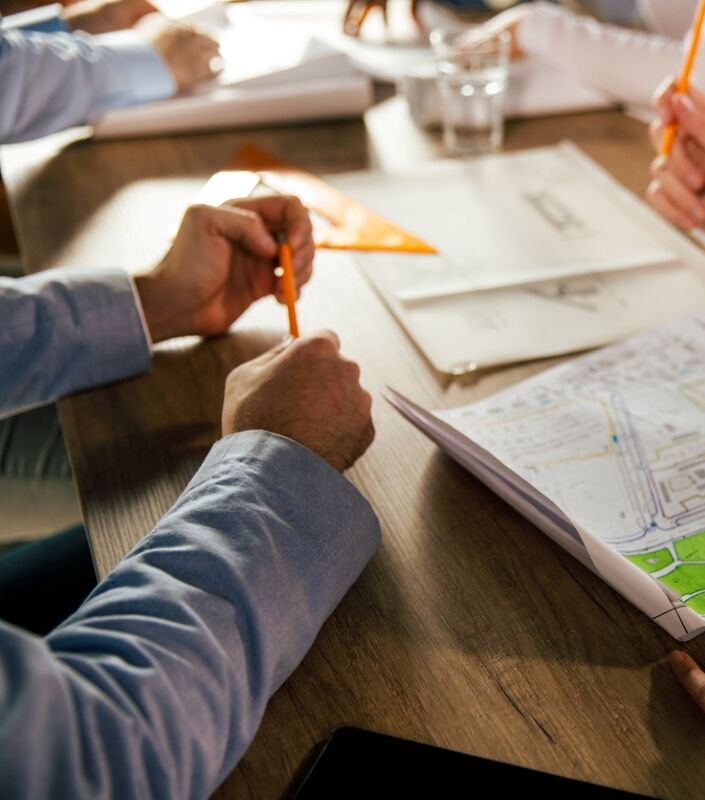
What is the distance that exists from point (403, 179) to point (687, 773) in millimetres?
817

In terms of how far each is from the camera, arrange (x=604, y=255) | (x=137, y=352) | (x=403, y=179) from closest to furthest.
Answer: (x=137, y=352)
(x=604, y=255)
(x=403, y=179)

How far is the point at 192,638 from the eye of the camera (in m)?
0.49

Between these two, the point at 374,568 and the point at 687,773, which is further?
the point at 374,568

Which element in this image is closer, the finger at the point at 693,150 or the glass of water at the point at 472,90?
the finger at the point at 693,150

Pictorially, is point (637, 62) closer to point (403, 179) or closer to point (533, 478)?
point (403, 179)

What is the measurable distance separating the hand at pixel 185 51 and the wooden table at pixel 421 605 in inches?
17.2

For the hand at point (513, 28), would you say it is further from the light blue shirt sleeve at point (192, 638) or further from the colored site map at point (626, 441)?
the light blue shirt sleeve at point (192, 638)

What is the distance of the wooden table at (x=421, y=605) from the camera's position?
0.50 meters

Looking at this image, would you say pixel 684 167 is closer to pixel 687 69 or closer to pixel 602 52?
pixel 687 69

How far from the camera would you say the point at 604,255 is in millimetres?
949

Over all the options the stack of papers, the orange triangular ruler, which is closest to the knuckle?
the orange triangular ruler

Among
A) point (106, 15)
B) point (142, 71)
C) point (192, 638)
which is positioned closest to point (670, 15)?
point (142, 71)

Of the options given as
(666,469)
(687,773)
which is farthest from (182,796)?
(666,469)

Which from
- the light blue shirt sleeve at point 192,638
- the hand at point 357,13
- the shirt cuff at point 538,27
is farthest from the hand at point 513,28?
the light blue shirt sleeve at point 192,638
